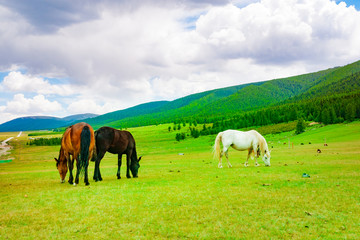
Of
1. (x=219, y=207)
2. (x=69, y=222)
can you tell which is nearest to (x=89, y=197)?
(x=69, y=222)

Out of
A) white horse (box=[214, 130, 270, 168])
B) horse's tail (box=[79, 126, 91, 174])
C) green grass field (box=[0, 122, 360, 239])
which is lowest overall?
green grass field (box=[0, 122, 360, 239])

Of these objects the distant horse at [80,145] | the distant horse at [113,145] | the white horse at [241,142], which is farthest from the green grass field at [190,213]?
the white horse at [241,142]

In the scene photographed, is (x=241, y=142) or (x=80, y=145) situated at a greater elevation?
(x=80, y=145)

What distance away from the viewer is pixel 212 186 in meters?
12.5

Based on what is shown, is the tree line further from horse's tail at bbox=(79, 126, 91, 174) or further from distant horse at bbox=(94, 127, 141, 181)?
horse's tail at bbox=(79, 126, 91, 174)

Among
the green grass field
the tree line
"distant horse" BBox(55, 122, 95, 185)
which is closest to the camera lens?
the green grass field

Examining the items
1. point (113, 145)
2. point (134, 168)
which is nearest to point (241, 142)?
point (134, 168)

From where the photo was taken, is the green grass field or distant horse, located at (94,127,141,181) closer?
the green grass field

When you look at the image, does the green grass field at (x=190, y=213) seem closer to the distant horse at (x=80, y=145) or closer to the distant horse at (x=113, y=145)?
the distant horse at (x=80, y=145)

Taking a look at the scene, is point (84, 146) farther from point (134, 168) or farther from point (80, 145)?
point (134, 168)

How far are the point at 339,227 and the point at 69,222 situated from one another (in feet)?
26.4

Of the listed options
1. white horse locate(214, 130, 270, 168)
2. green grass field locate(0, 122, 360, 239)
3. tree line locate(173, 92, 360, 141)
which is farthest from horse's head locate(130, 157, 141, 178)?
tree line locate(173, 92, 360, 141)

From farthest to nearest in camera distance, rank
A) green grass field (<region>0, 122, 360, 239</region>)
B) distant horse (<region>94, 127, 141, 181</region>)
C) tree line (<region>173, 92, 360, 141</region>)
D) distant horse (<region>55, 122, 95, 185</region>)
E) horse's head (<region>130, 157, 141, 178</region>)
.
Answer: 1. tree line (<region>173, 92, 360, 141</region>)
2. horse's head (<region>130, 157, 141, 178</region>)
3. distant horse (<region>94, 127, 141, 181</region>)
4. distant horse (<region>55, 122, 95, 185</region>)
5. green grass field (<region>0, 122, 360, 239</region>)

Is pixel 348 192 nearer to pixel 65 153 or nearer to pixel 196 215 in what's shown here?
pixel 196 215
